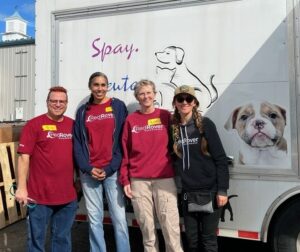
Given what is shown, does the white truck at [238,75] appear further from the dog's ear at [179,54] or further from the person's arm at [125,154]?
the person's arm at [125,154]

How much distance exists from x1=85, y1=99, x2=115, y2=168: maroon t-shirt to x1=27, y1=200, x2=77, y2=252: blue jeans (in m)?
0.41

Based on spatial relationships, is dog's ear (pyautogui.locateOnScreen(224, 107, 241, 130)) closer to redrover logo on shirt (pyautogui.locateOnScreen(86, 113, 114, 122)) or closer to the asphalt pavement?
redrover logo on shirt (pyautogui.locateOnScreen(86, 113, 114, 122))

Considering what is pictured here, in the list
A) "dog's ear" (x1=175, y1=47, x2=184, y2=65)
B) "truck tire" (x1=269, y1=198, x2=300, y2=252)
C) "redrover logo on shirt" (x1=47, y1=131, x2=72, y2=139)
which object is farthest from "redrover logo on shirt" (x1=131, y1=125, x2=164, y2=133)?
"truck tire" (x1=269, y1=198, x2=300, y2=252)

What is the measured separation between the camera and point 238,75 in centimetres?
339

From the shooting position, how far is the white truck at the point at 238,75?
3.26 meters

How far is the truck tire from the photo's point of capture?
3.33 m

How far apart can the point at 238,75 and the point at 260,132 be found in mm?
501

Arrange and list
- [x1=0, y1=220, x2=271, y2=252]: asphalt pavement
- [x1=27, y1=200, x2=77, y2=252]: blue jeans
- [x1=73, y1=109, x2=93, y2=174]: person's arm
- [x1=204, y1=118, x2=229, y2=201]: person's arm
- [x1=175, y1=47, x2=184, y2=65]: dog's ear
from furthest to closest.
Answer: [x1=0, y1=220, x2=271, y2=252]: asphalt pavement < [x1=175, y1=47, x2=184, y2=65]: dog's ear < [x1=73, y1=109, x2=93, y2=174]: person's arm < [x1=27, y1=200, x2=77, y2=252]: blue jeans < [x1=204, y1=118, x2=229, y2=201]: person's arm

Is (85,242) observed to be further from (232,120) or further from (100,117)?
(232,120)

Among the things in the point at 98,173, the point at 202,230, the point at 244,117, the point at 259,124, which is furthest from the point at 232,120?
the point at 98,173

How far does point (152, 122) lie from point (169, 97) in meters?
0.39

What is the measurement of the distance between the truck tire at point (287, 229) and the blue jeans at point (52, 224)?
1688mm

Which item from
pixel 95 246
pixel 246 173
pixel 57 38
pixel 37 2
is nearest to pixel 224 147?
pixel 246 173

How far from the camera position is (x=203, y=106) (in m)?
3.52
